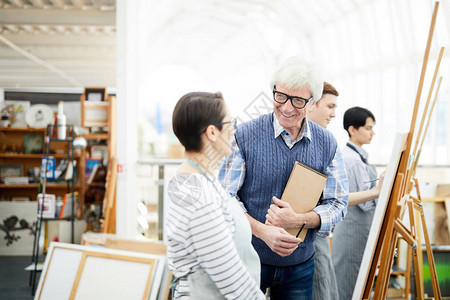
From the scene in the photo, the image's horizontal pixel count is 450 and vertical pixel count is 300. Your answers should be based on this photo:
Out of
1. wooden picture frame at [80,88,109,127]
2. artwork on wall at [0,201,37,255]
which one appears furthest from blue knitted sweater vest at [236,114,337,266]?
artwork on wall at [0,201,37,255]

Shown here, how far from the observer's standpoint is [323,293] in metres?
2.02

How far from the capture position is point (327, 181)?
1.85 metres

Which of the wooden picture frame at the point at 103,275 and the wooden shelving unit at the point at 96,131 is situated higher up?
the wooden shelving unit at the point at 96,131

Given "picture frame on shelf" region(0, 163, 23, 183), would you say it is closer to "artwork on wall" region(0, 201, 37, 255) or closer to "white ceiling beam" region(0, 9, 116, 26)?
"artwork on wall" region(0, 201, 37, 255)

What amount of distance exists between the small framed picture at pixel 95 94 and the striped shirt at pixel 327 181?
413 centimetres

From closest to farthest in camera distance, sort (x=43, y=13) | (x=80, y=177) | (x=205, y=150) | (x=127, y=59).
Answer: (x=205, y=150) → (x=127, y=59) → (x=80, y=177) → (x=43, y=13)

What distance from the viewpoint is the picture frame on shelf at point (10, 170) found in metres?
5.64

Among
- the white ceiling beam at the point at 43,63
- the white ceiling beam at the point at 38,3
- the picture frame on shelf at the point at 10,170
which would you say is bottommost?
the picture frame on shelf at the point at 10,170

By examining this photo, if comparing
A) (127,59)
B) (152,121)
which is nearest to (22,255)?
(127,59)

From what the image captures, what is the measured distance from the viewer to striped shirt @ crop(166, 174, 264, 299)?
121 centimetres

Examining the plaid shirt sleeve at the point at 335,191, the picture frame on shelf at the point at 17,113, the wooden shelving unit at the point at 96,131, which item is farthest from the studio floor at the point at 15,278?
the plaid shirt sleeve at the point at 335,191

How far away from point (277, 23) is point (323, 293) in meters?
13.8

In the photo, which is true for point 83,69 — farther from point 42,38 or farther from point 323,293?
point 323,293

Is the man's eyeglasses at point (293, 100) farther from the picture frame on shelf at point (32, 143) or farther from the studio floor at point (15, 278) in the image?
the picture frame on shelf at point (32, 143)
